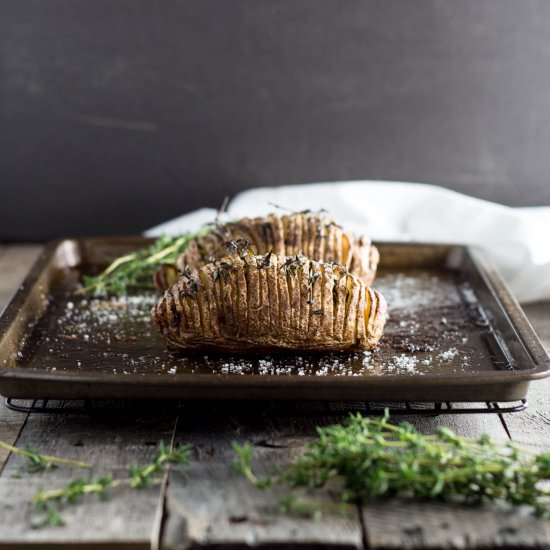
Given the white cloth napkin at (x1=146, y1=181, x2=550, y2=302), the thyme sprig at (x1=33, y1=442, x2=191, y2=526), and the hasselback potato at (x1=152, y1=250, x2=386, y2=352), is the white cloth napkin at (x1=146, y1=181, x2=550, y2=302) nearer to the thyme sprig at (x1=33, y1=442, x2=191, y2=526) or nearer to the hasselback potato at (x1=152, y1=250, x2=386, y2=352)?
the hasselback potato at (x1=152, y1=250, x2=386, y2=352)

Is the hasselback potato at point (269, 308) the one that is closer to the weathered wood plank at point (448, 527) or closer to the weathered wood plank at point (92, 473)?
the weathered wood plank at point (92, 473)

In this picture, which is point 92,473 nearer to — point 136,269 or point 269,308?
point 269,308

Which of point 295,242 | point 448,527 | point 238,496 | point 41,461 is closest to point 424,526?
point 448,527

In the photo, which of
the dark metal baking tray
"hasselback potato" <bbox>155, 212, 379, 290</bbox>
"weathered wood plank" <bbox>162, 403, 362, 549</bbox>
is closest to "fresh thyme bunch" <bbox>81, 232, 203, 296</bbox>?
the dark metal baking tray

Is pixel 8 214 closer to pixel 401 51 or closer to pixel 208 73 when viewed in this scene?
pixel 208 73

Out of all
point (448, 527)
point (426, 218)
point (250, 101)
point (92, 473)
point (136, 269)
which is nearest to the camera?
point (448, 527)
